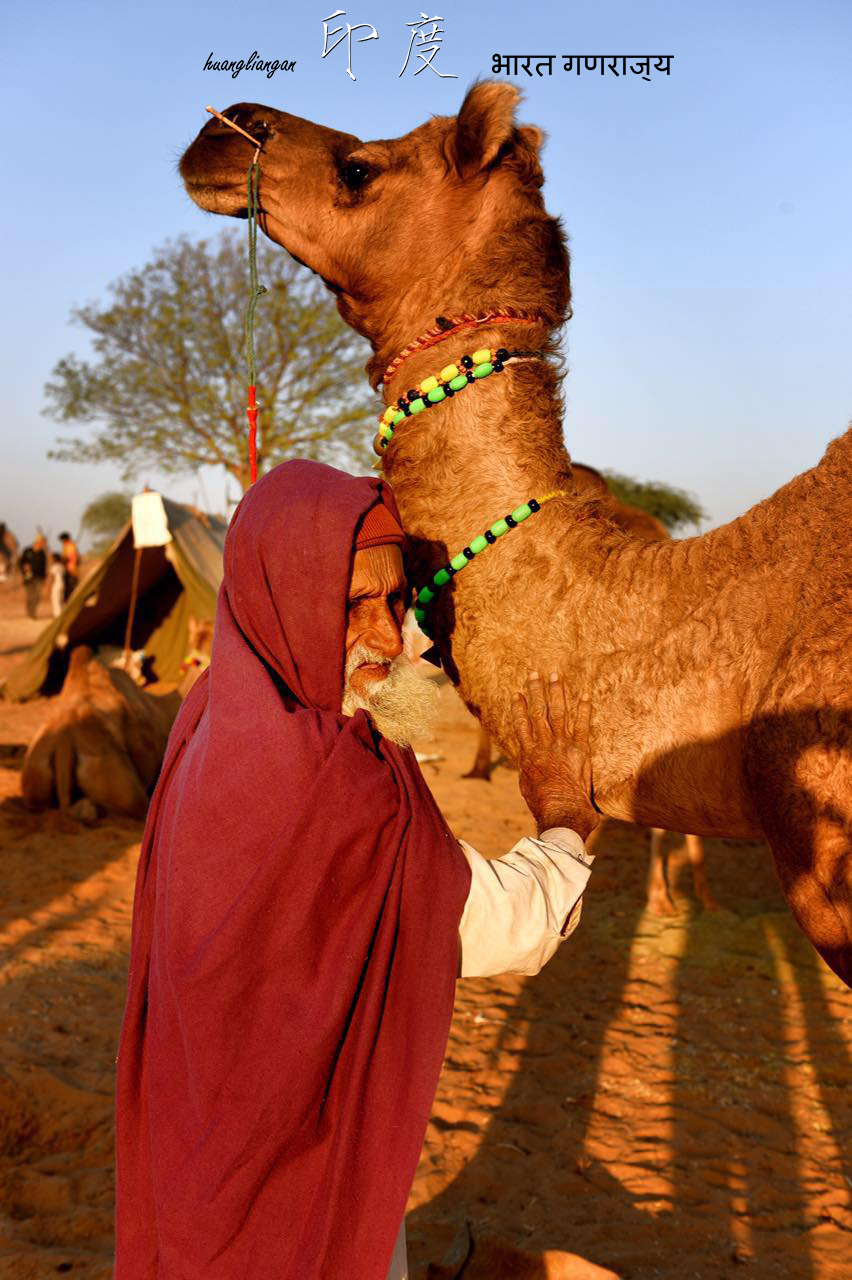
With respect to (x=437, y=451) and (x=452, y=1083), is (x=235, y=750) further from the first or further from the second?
(x=452, y=1083)

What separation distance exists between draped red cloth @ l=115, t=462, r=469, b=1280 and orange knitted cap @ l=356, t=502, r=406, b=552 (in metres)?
0.08

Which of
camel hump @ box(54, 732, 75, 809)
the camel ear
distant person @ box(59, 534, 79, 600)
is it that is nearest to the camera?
the camel ear

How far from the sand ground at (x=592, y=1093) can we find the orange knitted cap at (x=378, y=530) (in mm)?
2401

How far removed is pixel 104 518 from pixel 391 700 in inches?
1821

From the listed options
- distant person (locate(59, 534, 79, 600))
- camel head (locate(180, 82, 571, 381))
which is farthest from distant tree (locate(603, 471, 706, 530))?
camel head (locate(180, 82, 571, 381))

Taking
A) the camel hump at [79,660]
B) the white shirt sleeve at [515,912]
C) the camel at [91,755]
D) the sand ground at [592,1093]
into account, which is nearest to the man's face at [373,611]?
the white shirt sleeve at [515,912]

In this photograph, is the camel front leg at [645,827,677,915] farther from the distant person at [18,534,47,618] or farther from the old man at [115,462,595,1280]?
the distant person at [18,534,47,618]

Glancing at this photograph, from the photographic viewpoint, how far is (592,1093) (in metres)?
4.41

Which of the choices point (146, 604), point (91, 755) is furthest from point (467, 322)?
point (146, 604)

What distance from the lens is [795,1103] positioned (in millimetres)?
4406

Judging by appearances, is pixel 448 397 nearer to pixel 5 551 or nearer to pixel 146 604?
pixel 146 604

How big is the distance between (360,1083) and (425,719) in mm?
649

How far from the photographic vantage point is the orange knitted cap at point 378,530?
1.93 meters

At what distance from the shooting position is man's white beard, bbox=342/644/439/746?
1.94 metres
